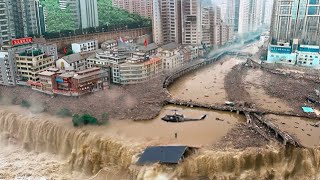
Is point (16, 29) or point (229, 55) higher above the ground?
point (16, 29)

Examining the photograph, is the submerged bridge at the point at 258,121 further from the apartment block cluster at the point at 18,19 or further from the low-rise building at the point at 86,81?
the apartment block cluster at the point at 18,19

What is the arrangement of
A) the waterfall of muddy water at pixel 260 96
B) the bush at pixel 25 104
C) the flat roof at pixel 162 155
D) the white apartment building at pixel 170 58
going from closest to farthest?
1. the flat roof at pixel 162 155
2. the bush at pixel 25 104
3. the waterfall of muddy water at pixel 260 96
4. the white apartment building at pixel 170 58

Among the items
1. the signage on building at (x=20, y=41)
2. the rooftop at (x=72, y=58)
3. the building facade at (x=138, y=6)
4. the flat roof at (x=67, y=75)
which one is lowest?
the flat roof at (x=67, y=75)

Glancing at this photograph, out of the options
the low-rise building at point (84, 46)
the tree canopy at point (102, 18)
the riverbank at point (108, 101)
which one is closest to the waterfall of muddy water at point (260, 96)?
the riverbank at point (108, 101)

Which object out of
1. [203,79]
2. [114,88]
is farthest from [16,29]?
[203,79]

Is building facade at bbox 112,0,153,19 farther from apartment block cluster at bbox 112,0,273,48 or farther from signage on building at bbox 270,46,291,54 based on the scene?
signage on building at bbox 270,46,291,54

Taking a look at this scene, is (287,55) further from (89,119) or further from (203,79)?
(89,119)

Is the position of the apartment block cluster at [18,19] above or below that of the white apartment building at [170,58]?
above

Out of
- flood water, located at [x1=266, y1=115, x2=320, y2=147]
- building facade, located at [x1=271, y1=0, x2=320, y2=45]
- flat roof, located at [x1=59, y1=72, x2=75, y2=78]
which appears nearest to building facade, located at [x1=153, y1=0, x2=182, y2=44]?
building facade, located at [x1=271, y1=0, x2=320, y2=45]
